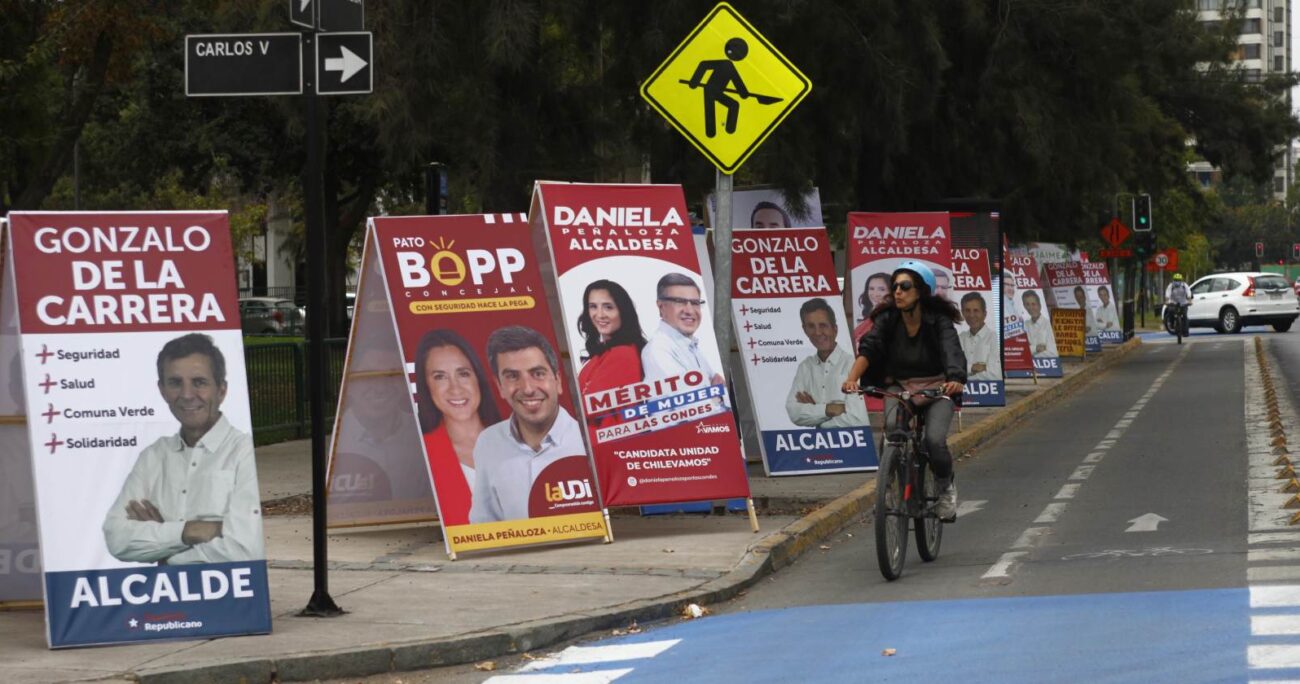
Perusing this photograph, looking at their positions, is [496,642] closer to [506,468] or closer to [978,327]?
[506,468]

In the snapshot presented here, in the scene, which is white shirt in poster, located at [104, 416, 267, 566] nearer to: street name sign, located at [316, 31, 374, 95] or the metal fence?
street name sign, located at [316, 31, 374, 95]

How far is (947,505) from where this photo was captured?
11.0m

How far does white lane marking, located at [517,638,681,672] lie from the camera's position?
8.33 m

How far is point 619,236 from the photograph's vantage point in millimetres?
12555

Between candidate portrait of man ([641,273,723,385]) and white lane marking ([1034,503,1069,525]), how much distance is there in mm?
2493

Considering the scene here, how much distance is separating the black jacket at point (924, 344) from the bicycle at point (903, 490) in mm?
200

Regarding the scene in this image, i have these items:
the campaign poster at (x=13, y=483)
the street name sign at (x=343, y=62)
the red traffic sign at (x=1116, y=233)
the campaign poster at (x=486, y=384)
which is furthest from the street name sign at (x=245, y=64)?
the red traffic sign at (x=1116, y=233)

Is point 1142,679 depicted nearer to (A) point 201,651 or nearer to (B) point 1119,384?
(A) point 201,651

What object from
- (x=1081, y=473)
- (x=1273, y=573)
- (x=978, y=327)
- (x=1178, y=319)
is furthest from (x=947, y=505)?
(x=1178, y=319)

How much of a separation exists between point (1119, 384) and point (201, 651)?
24.6m

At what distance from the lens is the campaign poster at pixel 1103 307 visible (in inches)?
1545

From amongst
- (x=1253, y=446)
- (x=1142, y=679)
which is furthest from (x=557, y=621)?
(x=1253, y=446)

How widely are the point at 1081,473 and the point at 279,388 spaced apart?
27.5ft

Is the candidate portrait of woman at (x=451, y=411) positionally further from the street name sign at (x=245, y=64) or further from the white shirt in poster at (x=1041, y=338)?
the white shirt in poster at (x=1041, y=338)
